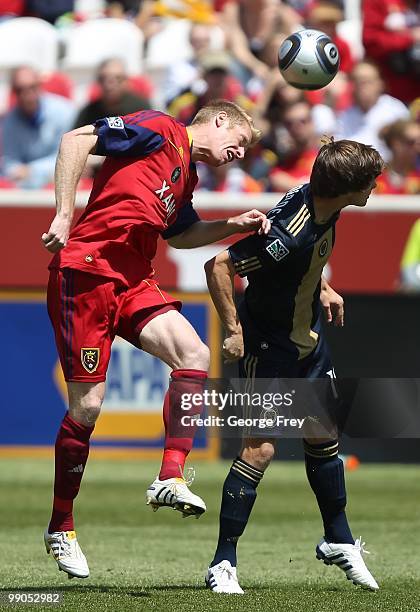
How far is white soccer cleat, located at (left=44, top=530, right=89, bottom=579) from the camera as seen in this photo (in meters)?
6.44

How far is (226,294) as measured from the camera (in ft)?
20.4

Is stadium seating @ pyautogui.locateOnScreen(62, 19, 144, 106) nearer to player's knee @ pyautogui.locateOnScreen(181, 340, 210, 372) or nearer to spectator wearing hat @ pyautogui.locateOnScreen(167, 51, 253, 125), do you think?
spectator wearing hat @ pyautogui.locateOnScreen(167, 51, 253, 125)

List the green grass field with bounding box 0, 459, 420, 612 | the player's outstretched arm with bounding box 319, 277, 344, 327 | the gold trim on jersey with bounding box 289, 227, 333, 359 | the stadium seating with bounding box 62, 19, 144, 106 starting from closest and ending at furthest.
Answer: the green grass field with bounding box 0, 459, 420, 612 → the gold trim on jersey with bounding box 289, 227, 333, 359 → the player's outstretched arm with bounding box 319, 277, 344, 327 → the stadium seating with bounding box 62, 19, 144, 106

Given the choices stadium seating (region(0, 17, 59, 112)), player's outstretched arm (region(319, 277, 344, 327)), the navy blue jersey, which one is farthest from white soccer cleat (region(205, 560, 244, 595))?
stadium seating (region(0, 17, 59, 112))

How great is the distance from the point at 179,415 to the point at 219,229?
3.02 ft

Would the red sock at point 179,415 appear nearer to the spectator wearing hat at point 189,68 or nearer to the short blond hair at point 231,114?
the short blond hair at point 231,114

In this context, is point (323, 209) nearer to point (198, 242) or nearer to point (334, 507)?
point (198, 242)

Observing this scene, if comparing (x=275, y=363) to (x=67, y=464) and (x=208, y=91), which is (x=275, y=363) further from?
(x=208, y=91)

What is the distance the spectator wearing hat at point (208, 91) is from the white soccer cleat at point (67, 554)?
809cm

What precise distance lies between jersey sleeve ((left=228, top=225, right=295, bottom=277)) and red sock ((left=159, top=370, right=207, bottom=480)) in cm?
54

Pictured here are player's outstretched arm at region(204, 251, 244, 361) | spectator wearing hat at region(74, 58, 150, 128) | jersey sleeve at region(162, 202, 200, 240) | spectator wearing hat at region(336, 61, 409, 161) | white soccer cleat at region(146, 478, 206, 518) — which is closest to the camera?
white soccer cleat at region(146, 478, 206, 518)

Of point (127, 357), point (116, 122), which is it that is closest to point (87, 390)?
point (116, 122)

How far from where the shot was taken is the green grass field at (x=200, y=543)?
20.0 feet

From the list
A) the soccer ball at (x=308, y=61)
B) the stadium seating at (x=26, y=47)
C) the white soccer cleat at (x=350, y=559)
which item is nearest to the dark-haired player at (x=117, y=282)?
the white soccer cleat at (x=350, y=559)
